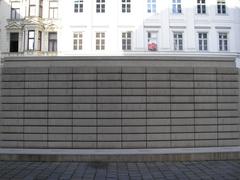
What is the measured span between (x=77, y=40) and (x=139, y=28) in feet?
22.9

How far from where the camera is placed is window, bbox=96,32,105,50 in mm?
36691

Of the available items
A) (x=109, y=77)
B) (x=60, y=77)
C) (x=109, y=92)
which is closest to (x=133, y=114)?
(x=109, y=92)

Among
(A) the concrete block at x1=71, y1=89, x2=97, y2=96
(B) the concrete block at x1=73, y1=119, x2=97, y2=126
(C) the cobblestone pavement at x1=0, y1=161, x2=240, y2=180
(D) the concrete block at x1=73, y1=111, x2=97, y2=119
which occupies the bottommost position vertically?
(C) the cobblestone pavement at x1=0, y1=161, x2=240, y2=180

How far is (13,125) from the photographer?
11055mm

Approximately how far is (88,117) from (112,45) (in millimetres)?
26523

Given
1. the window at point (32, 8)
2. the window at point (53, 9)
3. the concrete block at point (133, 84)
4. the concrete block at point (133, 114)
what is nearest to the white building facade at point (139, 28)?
the window at point (32, 8)

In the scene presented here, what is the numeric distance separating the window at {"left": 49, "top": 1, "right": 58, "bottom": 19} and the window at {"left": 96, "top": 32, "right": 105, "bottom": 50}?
624cm

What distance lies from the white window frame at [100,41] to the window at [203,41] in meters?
10.6

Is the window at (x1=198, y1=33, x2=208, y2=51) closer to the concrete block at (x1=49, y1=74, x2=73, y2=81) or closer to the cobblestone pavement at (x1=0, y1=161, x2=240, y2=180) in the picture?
the concrete block at (x1=49, y1=74, x2=73, y2=81)

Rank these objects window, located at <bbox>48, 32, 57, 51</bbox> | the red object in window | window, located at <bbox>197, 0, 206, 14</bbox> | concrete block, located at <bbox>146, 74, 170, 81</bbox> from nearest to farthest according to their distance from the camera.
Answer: concrete block, located at <bbox>146, 74, 170, 81</bbox> < the red object in window < window, located at <bbox>197, 0, 206, 14</bbox> < window, located at <bbox>48, 32, 57, 51</bbox>

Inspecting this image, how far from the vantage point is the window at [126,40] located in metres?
36.8

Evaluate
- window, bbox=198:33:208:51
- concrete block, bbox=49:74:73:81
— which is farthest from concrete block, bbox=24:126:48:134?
window, bbox=198:33:208:51

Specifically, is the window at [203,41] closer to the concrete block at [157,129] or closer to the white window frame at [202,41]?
the white window frame at [202,41]

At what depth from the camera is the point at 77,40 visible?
36844 mm
